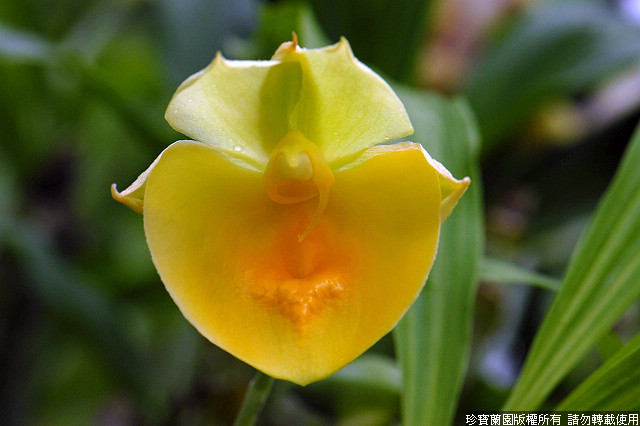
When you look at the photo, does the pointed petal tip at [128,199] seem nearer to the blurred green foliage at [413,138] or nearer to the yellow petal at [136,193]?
the yellow petal at [136,193]

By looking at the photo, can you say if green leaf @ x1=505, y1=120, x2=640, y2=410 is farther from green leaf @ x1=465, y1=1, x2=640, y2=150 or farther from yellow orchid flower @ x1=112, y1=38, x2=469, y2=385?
green leaf @ x1=465, y1=1, x2=640, y2=150

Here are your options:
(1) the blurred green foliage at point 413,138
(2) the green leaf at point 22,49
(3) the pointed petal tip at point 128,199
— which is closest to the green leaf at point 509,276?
(1) the blurred green foliage at point 413,138

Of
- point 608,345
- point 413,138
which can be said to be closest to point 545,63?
point 413,138

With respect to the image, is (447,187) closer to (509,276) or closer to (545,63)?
(509,276)

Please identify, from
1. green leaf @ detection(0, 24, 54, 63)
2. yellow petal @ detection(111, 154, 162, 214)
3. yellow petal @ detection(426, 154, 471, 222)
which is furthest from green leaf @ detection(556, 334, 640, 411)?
green leaf @ detection(0, 24, 54, 63)

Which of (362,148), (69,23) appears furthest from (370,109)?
(69,23)

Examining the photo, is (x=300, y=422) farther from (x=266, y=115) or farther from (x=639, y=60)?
(x=639, y=60)
